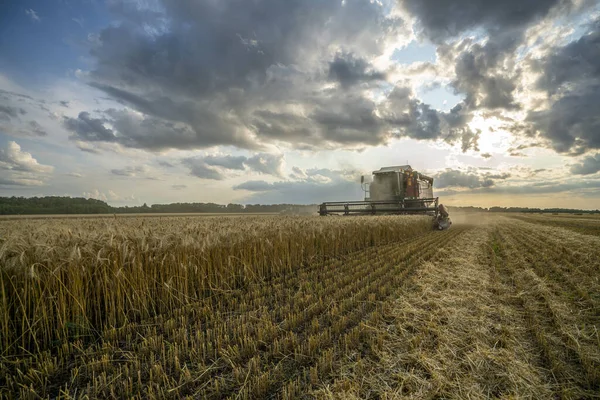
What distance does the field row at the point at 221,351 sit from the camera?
213 cm

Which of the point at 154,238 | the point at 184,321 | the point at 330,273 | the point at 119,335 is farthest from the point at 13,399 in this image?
the point at 330,273

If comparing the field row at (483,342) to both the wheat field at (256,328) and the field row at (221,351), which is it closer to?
the wheat field at (256,328)

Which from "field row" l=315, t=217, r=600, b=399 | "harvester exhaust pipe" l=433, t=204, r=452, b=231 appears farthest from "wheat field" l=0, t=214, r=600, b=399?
"harvester exhaust pipe" l=433, t=204, r=452, b=231

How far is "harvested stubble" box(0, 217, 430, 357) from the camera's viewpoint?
275cm

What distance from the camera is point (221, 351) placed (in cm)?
254

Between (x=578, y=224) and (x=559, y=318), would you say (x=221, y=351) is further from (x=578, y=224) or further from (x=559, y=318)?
(x=578, y=224)

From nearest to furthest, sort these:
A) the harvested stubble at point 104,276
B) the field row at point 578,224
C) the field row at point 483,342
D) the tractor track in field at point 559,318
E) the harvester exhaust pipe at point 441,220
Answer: the field row at point 483,342 → the tractor track in field at point 559,318 → the harvested stubble at point 104,276 → the field row at point 578,224 → the harvester exhaust pipe at point 441,220

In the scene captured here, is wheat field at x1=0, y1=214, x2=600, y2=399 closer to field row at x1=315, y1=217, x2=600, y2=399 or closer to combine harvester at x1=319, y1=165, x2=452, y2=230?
field row at x1=315, y1=217, x2=600, y2=399

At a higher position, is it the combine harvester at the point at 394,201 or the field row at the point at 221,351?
the combine harvester at the point at 394,201

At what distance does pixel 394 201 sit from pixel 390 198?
5.51ft

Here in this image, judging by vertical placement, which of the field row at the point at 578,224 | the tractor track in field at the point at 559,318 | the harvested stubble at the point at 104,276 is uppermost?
the harvested stubble at the point at 104,276

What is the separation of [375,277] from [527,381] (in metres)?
2.96

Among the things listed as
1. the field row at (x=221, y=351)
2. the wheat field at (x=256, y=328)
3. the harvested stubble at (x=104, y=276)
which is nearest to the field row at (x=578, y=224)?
the wheat field at (x=256, y=328)

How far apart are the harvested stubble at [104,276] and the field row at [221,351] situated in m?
0.26
